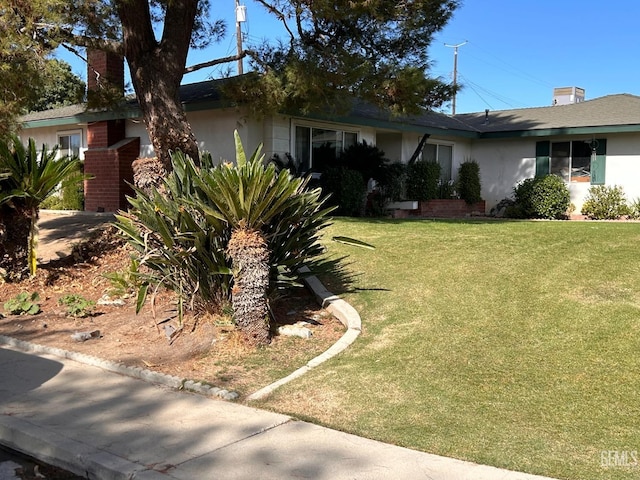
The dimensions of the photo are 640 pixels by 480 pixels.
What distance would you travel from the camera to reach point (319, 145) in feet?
55.3

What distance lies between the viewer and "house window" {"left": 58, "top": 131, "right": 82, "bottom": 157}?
20.1 meters

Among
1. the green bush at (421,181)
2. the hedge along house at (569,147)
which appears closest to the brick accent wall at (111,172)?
the green bush at (421,181)

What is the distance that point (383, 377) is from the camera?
5.66m

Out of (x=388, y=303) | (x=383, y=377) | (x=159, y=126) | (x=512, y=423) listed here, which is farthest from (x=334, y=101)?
(x=512, y=423)

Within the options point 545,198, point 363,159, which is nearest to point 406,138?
point 363,159

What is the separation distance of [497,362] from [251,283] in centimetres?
265

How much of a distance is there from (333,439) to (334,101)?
8.68m

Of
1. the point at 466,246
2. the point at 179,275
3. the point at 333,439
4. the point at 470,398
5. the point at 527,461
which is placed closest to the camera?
the point at 527,461

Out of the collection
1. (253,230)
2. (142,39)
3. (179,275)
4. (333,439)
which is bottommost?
(333,439)

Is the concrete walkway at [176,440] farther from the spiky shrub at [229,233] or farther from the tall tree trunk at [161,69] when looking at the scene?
the tall tree trunk at [161,69]

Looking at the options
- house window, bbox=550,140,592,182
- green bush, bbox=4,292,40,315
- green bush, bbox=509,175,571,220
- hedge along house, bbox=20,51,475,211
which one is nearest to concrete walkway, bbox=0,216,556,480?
green bush, bbox=4,292,40,315

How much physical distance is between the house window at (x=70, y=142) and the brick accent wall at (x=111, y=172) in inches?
91.5

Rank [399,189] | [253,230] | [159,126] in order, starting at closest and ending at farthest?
1. [253,230]
2. [159,126]
3. [399,189]

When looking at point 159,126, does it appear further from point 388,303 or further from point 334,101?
point 388,303
